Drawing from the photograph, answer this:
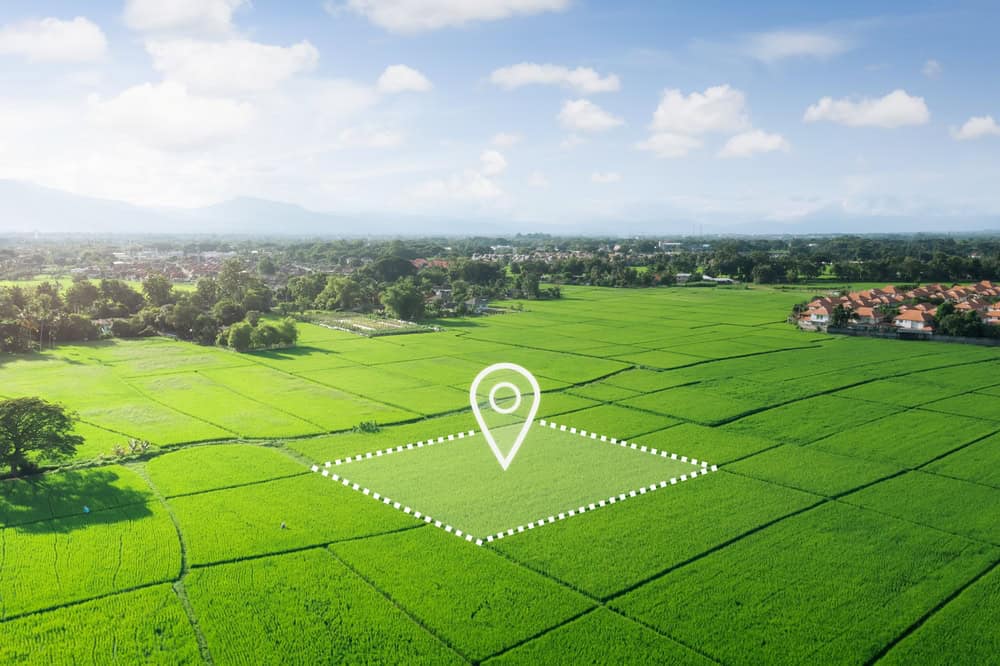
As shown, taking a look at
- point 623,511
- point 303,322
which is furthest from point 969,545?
point 303,322

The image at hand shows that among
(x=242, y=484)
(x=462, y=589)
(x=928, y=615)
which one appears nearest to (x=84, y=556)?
(x=242, y=484)

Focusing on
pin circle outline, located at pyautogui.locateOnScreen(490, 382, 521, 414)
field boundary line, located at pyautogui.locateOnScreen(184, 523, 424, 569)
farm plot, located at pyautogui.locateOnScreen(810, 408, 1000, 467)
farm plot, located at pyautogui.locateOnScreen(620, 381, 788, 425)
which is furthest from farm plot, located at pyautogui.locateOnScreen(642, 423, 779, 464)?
field boundary line, located at pyautogui.locateOnScreen(184, 523, 424, 569)

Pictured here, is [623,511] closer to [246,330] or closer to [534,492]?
[534,492]

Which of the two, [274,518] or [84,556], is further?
[274,518]

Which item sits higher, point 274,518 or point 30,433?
point 30,433

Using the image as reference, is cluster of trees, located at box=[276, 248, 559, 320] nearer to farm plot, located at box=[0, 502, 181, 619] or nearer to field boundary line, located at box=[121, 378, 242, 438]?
field boundary line, located at box=[121, 378, 242, 438]

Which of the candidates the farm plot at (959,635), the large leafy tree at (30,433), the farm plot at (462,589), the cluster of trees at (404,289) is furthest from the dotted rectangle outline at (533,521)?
the cluster of trees at (404,289)

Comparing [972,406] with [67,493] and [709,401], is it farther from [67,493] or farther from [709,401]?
[67,493]
